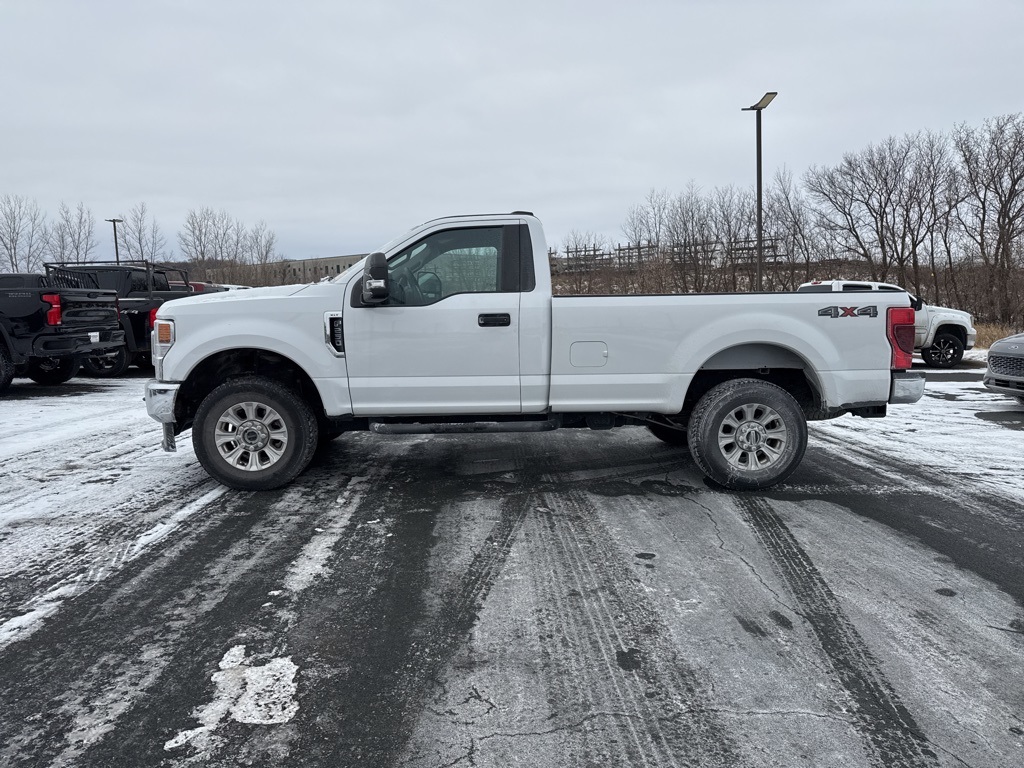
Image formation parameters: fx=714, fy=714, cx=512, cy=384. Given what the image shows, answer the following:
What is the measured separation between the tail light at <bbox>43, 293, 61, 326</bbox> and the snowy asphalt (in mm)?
5286

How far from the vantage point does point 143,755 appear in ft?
7.98

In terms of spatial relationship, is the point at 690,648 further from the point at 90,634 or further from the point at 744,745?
the point at 90,634

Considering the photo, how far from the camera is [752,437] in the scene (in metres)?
5.58

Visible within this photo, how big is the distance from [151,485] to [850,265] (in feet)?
90.3

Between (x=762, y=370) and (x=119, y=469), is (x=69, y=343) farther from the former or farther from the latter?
(x=762, y=370)

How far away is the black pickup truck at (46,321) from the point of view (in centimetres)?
1047

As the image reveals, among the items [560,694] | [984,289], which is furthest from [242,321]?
[984,289]

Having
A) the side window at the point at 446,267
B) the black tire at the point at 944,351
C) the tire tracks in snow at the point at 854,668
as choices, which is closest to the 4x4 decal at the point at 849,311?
the tire tracks in snow at the point at 854,668

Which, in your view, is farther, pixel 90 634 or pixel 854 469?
pixel 854 469

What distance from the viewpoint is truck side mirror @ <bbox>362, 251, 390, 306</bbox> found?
5.20 m

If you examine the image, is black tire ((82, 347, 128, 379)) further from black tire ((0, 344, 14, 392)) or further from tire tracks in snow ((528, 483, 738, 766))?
tire tracks in snow ((528, 483, 738, 766))

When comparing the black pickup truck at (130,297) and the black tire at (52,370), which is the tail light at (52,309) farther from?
the black tire at (52,370)

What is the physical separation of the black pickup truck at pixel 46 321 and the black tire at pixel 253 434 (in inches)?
268

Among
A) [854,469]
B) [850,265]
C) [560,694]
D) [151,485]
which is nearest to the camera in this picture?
[560,694]
